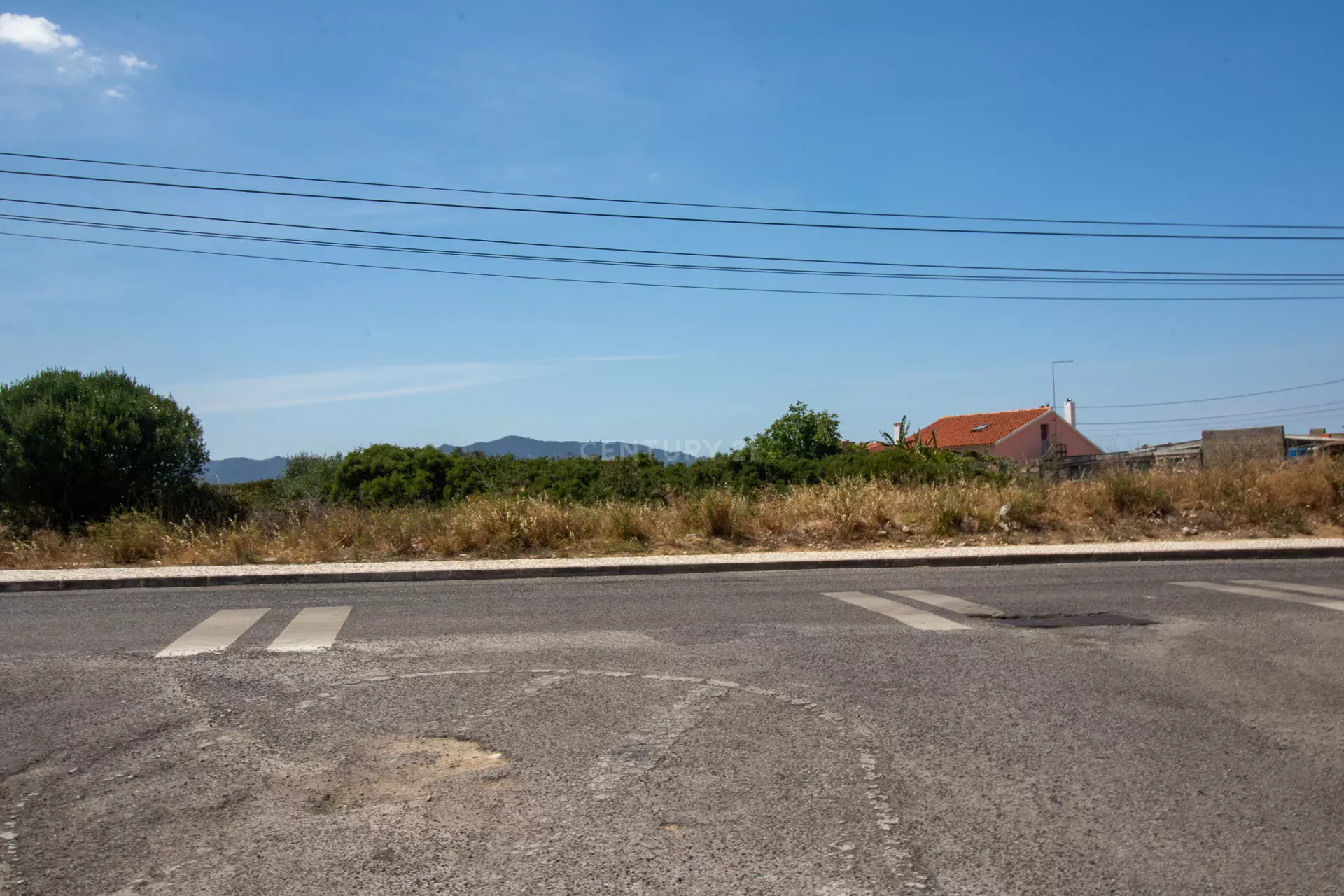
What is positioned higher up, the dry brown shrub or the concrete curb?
the dry brown shrub

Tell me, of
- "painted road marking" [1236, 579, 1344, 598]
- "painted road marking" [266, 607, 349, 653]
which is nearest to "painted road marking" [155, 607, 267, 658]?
"painted road marking" [266, 607, 349, 653]

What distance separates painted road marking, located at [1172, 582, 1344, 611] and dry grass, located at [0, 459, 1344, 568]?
16.0 feet

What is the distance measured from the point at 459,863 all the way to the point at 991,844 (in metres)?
2.03

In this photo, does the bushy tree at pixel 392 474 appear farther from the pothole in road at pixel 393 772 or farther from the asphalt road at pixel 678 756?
the pothole in road at pixel 393 772

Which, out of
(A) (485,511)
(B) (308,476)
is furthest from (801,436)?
(A) (485,511)

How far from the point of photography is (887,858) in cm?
398

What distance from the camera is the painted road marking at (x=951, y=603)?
396 inches

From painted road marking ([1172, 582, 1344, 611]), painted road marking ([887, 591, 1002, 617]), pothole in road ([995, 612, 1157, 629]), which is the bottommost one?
pothole in road ([995, 612, 1157, 629])

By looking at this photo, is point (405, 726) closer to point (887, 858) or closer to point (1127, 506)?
point (887, 858)

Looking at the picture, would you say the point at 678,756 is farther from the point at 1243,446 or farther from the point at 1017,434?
the point at 1017,434

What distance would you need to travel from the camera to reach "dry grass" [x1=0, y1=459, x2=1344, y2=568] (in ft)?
53.0

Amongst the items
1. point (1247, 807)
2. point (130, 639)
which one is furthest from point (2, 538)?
point (1247, 807)

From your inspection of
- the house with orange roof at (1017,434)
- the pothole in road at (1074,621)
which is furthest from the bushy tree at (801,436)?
the pothole in road at (1074,621)

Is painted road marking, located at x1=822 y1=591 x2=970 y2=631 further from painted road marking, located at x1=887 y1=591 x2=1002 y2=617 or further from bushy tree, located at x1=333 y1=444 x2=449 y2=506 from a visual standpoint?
bushy tree, located at x1=333 y1=444 x2=449 y2=506
